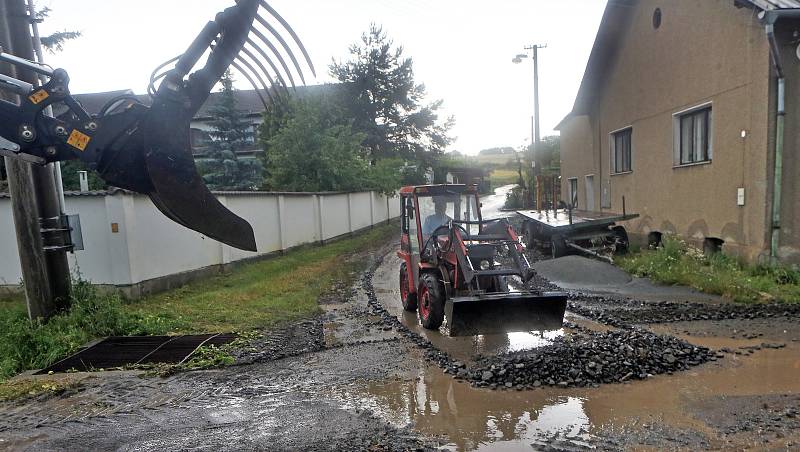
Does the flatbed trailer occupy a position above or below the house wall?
below

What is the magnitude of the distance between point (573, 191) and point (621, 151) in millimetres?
5109

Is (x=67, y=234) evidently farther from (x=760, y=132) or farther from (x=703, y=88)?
(x=703, y=88)

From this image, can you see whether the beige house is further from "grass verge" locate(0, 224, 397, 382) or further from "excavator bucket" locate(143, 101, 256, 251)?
"excavator bucket" locate(143, 101, 256, 251)

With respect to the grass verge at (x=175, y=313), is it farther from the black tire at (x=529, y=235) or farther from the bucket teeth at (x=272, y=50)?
the black tire at (x=529, y=235)

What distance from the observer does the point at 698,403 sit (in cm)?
441

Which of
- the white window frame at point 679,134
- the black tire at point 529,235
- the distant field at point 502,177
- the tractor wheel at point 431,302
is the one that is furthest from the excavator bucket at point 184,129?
the distant field at point 502,177

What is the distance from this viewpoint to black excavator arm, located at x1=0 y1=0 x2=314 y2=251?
3.00 meters

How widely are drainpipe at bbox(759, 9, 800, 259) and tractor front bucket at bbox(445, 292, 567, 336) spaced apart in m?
5.88

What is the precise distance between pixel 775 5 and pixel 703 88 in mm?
2398

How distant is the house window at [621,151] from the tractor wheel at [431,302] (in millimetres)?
10724

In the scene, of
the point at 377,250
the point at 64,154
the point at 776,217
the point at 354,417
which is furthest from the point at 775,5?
the point at 377,250

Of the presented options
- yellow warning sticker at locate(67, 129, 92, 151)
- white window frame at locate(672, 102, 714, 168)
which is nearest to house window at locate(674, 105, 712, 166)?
white window frame at locate(672, 102, 714, 168)

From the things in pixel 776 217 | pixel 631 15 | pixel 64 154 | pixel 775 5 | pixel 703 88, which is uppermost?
pixel 631 15

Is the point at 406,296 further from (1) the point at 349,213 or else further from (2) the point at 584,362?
(1) the point at 349,213
